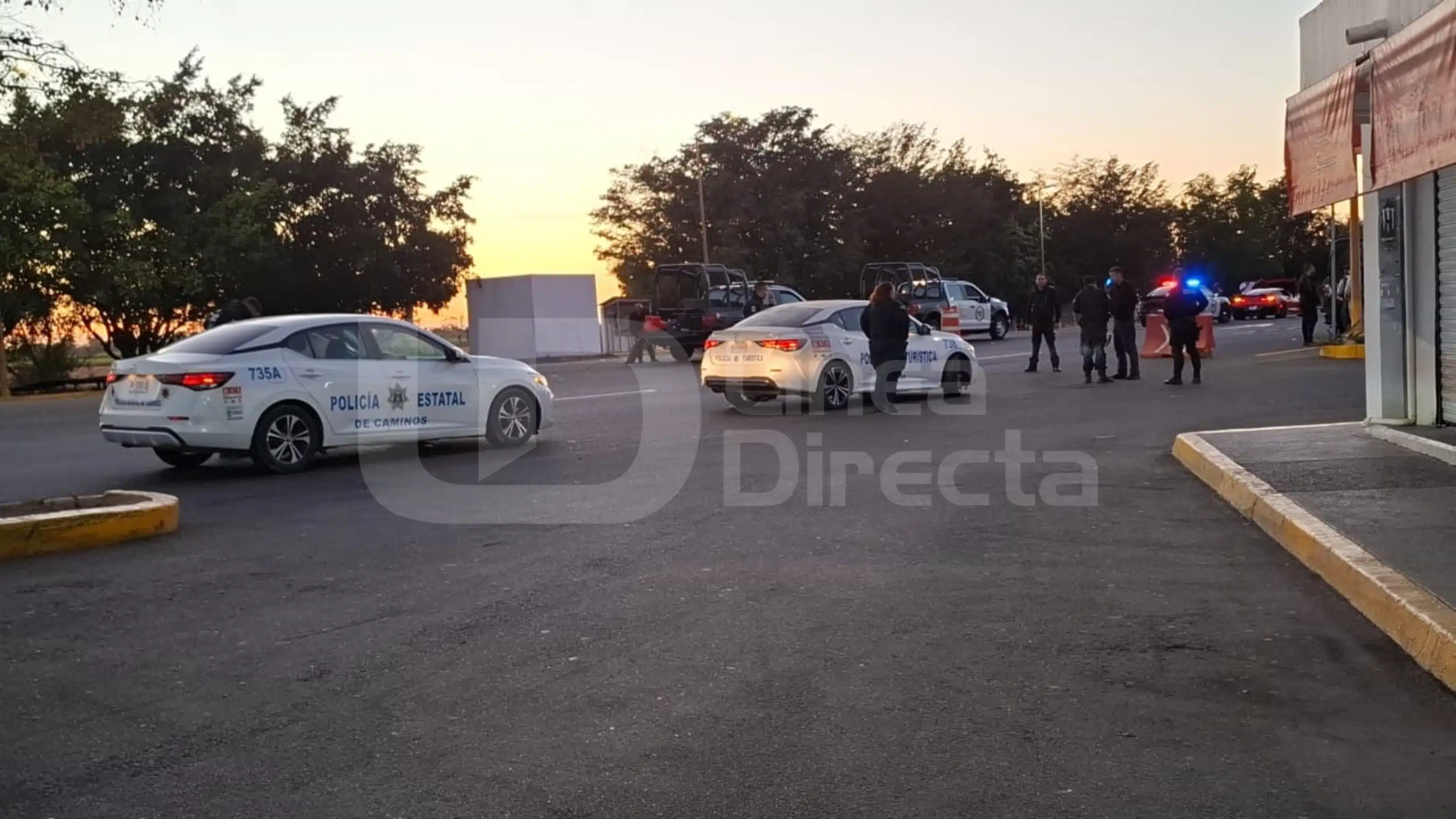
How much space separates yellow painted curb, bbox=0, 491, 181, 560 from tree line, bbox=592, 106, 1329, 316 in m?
49.8

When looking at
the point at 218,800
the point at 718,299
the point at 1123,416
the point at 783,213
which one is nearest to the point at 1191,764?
the point at 218,800

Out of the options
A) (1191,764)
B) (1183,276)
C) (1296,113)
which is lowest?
(1191,764)

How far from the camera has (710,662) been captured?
5.86 meters

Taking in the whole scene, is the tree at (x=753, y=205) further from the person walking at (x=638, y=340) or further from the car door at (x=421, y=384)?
the car door at (x=421, y=384)

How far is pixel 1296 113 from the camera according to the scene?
515 inches

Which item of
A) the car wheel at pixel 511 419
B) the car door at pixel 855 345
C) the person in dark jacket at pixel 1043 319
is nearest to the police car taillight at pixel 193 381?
the car wheel at pixel 511 419

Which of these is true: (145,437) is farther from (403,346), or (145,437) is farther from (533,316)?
(533,316)

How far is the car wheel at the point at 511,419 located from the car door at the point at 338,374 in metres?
1.46

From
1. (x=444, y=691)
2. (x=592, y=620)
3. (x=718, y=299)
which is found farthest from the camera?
(x=718, y=299)

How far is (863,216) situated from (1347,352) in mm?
41384

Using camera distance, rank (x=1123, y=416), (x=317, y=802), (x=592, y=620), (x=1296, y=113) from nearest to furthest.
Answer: (x=317, y=802)
(x=592, y=620)
(x=1296, y=113)
(x=1123, y=416)

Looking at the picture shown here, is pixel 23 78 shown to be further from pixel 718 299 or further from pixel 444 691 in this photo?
pixel 718 299

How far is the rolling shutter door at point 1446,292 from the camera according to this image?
39.3 ft

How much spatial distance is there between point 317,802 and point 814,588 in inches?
139
